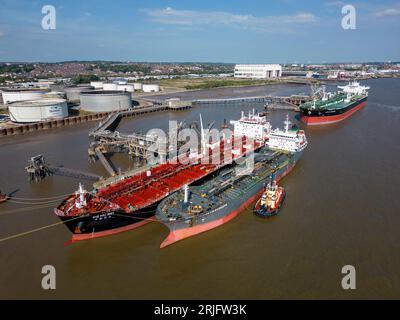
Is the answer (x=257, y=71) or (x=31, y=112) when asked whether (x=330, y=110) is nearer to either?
(x=31, y=112)

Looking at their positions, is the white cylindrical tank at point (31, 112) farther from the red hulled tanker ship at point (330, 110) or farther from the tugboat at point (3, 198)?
the red hulled tanker ship at point (330, 110)

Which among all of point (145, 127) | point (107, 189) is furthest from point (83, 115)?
point (107, 189)

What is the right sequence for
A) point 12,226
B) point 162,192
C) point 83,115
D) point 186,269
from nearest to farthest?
point 186,269, point 12,226, point 162,192, point 83,115

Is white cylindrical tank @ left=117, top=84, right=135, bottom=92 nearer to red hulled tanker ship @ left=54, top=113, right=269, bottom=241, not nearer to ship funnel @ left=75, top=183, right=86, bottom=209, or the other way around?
red hulled tanker ship @ left=54, top=113, right=269, bottom=241
